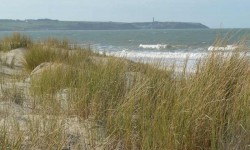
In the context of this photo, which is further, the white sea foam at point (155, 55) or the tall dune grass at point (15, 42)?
the tall dune grass at point (15, 42)

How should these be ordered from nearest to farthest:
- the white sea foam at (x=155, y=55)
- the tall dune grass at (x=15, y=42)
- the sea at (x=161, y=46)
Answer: the sea at (x=161, y=46)
the white sea foam at (x=155, y=55)
the tall dune grass at (x=15, y=42)

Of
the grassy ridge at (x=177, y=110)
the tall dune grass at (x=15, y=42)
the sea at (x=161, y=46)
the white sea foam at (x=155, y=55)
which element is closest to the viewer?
the grassy ridge at (x=177, y=110)

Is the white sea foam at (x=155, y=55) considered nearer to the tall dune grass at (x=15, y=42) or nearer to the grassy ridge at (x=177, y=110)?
the grassy ridge at (x=177, y=110)

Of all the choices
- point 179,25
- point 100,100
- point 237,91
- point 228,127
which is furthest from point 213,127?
point 179,25

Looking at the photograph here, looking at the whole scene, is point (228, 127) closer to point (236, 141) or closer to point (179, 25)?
point (236, 141)

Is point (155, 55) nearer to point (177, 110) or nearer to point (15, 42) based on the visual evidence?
point (15, 42)

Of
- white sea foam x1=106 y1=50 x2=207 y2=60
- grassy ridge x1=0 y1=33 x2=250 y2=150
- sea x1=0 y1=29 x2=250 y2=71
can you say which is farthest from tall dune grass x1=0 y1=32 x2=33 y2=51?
grassy ridge x1=0 y1=33 x2=250 y2=150

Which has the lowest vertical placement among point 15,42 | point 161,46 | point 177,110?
point 161,46

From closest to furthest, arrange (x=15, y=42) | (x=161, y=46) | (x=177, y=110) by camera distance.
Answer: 1. (x=177, y=110)
2. (x=15, y=42)
3. (x=161, y=46)

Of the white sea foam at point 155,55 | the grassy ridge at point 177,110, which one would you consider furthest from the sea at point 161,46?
the grassy ridge at point 177,110

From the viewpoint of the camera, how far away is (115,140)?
269 centimetres

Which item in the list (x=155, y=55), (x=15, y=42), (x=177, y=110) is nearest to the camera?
(x=177, y=110)

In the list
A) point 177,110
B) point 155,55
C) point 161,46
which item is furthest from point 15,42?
point 161,46

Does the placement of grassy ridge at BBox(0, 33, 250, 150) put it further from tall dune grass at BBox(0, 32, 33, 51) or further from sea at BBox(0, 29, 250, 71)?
tall dune grass at BBox(0, 32, 33, 51)
